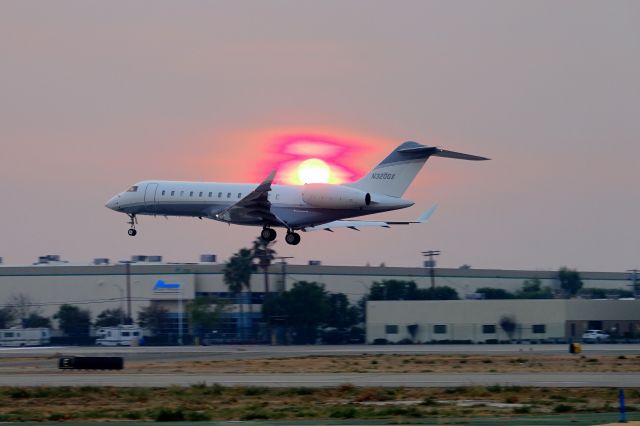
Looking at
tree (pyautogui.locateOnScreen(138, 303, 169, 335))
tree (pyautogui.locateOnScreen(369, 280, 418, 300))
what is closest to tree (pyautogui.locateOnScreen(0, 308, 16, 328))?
tree (pyautogui.locateOnScreen(138, 303, 169, 335))

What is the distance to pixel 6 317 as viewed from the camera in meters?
133

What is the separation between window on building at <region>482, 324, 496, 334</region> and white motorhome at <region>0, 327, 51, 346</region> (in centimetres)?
4563

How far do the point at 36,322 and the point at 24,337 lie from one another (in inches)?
574

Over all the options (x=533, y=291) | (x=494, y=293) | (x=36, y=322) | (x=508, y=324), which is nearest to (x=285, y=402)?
(x=508, y=324)

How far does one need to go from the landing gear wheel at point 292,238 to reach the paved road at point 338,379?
14.0 metres

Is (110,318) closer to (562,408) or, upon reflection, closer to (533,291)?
(533,291)

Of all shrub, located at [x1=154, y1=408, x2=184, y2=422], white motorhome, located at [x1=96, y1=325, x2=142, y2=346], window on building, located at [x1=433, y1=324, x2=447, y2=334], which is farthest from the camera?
window on building, located at [x1=433, y1=324, x2=447, y2=334]

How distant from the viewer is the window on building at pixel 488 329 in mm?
111312

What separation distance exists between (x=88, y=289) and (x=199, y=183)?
71432mm

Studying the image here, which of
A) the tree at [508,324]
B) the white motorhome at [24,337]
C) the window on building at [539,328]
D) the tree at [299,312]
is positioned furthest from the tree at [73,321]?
the window on building at [539,328]

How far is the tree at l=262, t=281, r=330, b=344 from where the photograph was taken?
11731 cm

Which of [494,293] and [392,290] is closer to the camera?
[392,290]

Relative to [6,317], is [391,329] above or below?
below

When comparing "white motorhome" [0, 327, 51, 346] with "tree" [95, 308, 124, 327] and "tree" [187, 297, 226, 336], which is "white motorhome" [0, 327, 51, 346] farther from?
"tree" [187, 297, 226, 336]
